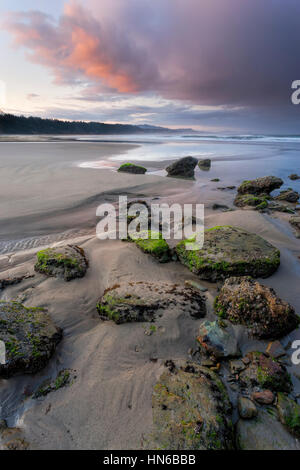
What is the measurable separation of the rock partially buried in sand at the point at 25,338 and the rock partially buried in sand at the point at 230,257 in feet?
7.15

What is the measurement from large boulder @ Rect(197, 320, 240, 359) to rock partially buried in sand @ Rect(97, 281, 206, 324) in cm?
29

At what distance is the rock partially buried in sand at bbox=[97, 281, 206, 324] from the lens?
2.72 metres

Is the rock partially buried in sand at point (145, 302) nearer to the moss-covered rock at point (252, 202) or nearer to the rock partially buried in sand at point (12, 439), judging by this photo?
the rock partially buried in sand at point (12, 439)

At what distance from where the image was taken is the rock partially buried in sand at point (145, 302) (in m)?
2.72

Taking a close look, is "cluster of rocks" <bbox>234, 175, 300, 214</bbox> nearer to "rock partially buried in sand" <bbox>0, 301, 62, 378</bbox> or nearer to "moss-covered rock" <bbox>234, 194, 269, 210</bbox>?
"moss-covered rock" <bbox>234, 194, 269, 210</bbox>

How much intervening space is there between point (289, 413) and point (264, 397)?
0.19 meters

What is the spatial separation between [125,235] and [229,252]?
2.24 m

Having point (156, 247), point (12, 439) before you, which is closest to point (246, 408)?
point (12, 439)

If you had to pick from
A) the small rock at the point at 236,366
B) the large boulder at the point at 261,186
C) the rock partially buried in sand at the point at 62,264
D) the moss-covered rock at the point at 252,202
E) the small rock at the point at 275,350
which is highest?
the large boulder at the point at 261,186

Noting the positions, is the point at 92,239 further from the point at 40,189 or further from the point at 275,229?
the point at 40,189

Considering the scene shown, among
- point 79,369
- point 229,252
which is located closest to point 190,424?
point 79,369

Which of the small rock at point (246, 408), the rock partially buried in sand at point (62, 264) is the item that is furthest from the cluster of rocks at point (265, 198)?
the small rock at point (246, 408)

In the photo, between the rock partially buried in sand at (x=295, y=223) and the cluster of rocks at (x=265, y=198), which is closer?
the rock partially buried in sand at (x=295, y=223)

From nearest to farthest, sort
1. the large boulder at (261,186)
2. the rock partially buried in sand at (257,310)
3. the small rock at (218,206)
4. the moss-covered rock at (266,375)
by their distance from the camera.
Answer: the moss-covered rock at (266,375) → the rock partially buried in sand at (257,310) → the small rock at (218,206) → the large boulder at (261,186)
